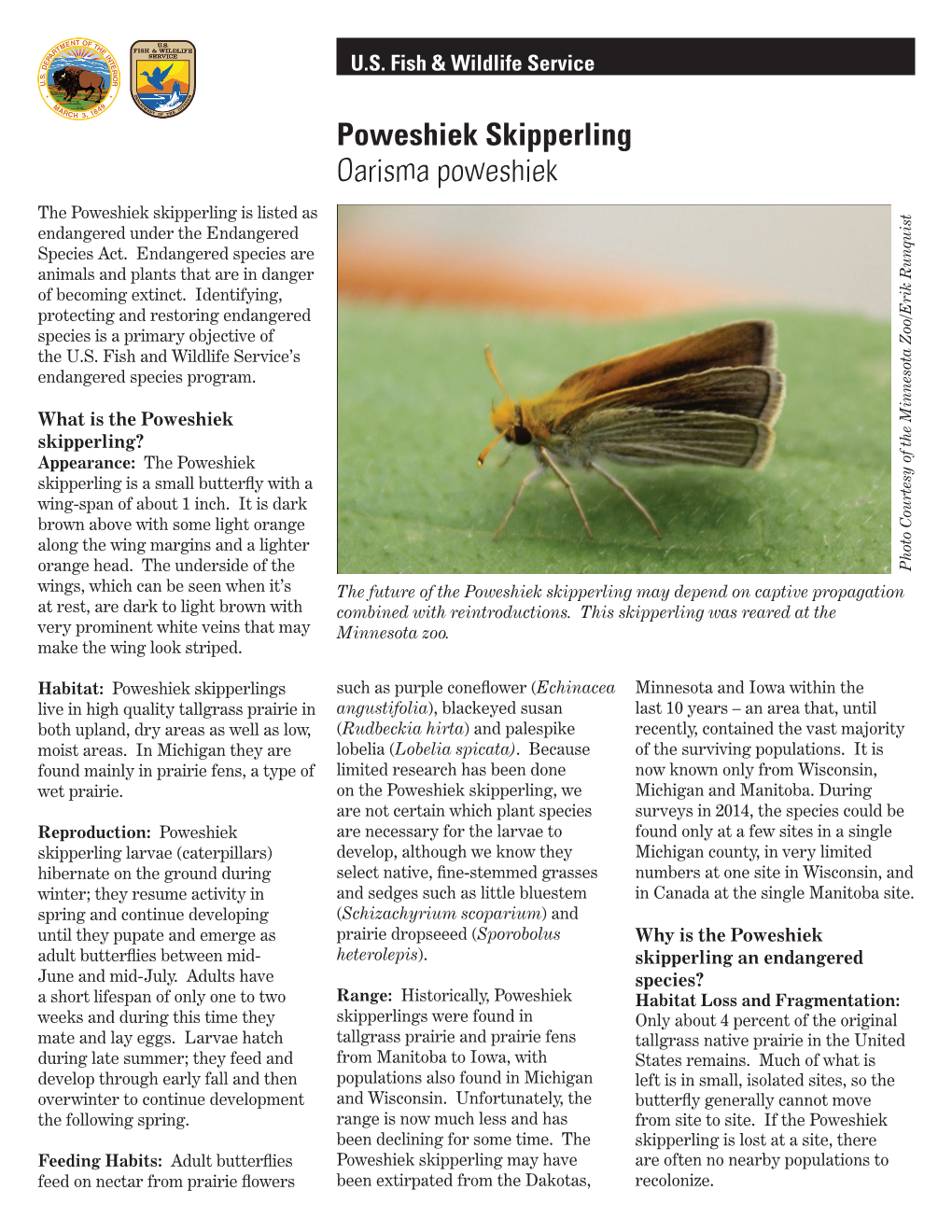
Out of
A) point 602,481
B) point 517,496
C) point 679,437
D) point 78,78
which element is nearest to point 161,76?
point 78,78

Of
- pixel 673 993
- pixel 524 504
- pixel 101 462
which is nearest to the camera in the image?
pixel 673 993

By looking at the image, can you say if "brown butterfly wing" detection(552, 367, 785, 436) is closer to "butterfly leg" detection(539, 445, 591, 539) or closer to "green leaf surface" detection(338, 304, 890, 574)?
"butterfly leg" detection(539, 445, 591, 539)

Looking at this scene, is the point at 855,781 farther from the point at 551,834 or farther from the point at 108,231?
the point at 108,231

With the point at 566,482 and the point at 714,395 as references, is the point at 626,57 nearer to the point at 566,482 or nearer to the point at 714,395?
the point at 714,395

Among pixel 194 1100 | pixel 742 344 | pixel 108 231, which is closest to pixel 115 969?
pixel 194 1100

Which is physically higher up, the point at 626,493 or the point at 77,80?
the point at 77,80

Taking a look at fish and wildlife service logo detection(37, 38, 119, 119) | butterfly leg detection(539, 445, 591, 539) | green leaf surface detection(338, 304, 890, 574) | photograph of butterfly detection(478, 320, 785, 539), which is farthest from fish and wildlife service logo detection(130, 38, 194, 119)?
butterfly leg detection(539, 445, 591, 539)
